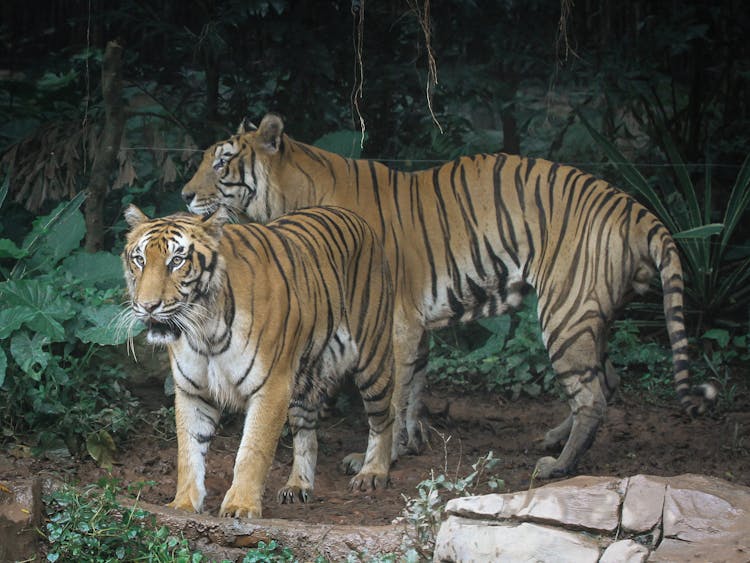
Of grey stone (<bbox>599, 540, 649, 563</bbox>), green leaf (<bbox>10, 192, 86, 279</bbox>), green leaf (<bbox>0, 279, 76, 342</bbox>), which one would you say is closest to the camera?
grey stone (<bbox>599, 540, 649, 563</bbox>)

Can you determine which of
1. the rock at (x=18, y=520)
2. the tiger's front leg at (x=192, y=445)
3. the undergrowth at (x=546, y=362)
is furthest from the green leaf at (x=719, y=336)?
the rock at (x=18, y=520)

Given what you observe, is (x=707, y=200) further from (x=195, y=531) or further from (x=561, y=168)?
(x=195, y=531)

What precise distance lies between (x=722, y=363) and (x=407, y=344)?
2370 mm

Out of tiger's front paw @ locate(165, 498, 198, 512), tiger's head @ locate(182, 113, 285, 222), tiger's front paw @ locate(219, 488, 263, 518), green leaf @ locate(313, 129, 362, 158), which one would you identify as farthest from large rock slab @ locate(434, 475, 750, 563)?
green leaf @ locate(313, 129, 362, 158)

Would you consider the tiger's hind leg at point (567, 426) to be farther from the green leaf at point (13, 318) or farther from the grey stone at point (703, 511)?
the green leaf at point (13, 318)

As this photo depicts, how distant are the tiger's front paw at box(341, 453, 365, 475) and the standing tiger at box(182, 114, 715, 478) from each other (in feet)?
0.74

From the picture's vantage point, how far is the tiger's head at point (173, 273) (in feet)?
13.7

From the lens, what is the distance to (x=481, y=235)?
5824mm

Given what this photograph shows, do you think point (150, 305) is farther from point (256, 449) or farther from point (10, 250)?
point (10, 250)

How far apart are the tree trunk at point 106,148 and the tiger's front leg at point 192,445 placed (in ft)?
6.41

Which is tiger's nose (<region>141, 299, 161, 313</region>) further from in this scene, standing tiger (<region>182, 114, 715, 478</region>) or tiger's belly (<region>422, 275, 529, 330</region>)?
tiger's belly (<region>422, 275, 529, 330</region>)

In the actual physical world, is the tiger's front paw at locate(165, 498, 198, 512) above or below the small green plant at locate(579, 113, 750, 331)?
below

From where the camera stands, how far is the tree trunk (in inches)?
239

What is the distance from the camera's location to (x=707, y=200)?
22.2 feet
